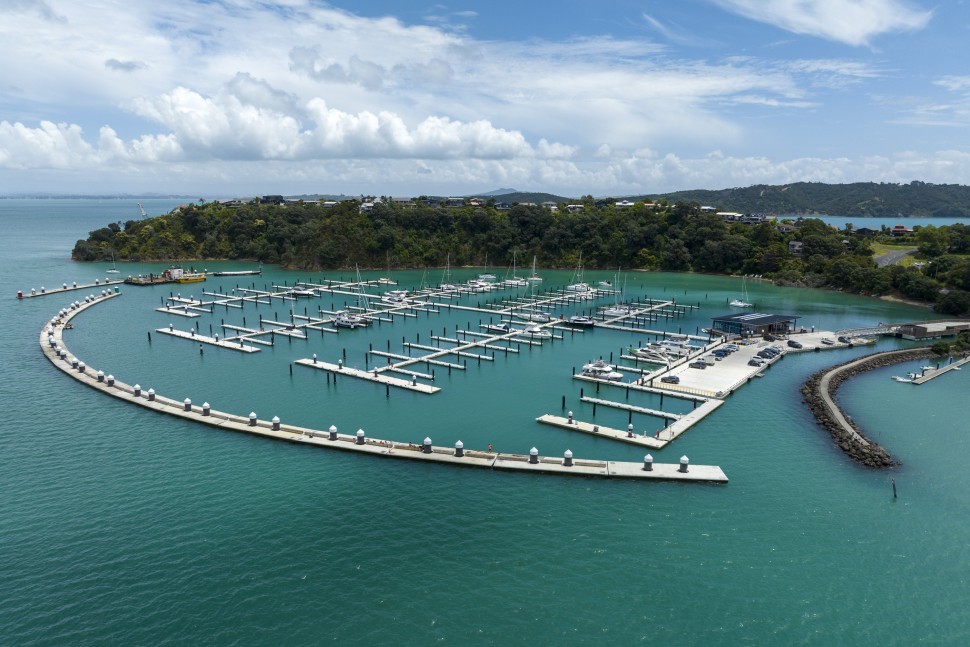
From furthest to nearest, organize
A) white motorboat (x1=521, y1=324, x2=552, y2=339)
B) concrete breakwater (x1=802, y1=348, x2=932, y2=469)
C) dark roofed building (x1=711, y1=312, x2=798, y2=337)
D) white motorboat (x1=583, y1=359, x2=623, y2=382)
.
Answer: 1. white motorboat (x1=521, y1=324, x2=552, y2=339)
2. dark roofed building (x1=711, y1=312, x2=798, y2=337)
3. white motorboat (x1=583, y1=359, x2=623, y2=382)
4. concrete breakwater (x1=802, y1=348, x2=932, y2=469)

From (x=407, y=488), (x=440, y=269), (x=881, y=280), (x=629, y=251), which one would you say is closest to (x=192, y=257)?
(x=440, y=269)

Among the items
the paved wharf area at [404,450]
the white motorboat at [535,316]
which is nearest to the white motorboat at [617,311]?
the white motorboat at [535,316]

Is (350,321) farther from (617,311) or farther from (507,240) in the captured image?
(507,240)

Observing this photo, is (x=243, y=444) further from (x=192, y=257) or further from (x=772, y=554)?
(x=192, y=257)

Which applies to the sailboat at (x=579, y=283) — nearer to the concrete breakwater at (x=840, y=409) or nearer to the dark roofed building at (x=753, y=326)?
the dark roofed building at (x=753, y=326)

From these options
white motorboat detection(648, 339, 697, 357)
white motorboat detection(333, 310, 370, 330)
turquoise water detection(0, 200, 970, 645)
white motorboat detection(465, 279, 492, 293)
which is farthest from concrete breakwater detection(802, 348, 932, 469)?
white motorboat detection(465, 279, 492, 293)

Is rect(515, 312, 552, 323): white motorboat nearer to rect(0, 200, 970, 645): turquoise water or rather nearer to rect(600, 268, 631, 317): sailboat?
rect(600, 268, 631, 317): sailboat
